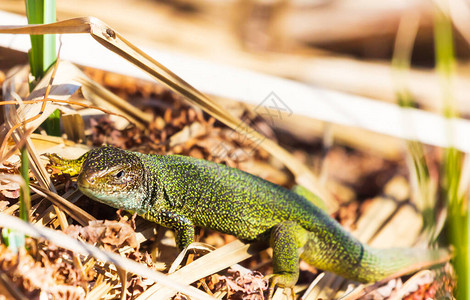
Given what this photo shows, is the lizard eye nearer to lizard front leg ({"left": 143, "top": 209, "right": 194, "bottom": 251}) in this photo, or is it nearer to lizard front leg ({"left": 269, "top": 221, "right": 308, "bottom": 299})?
lizard front leg ({"left": 143, "top": 209, "right": 194, "bottom": 251})

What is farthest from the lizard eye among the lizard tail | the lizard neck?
the lizard tail

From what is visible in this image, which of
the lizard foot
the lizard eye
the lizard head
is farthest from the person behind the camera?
the lizard foot

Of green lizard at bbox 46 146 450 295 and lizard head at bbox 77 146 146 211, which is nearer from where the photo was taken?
lizard head at bbox 77 146 146 211

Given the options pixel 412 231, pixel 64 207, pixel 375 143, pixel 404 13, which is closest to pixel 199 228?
pixel 64 207

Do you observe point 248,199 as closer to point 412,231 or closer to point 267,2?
point 412,231

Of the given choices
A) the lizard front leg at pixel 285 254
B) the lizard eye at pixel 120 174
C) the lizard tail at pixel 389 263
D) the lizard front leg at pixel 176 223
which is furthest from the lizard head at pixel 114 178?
the lizard tail at pixel 389 263

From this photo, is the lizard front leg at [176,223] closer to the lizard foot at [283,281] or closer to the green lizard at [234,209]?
the green lizard at [234,209]

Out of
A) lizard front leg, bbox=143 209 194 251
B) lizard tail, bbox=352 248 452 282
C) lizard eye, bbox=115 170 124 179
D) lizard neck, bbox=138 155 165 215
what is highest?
lizard eye, bbox=115 170 124 179
